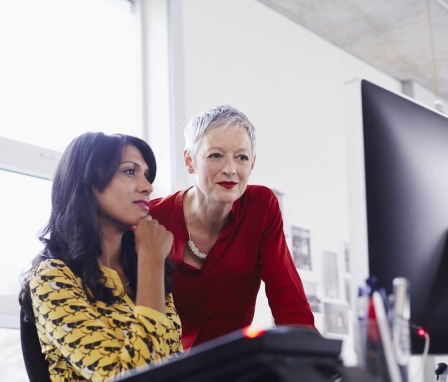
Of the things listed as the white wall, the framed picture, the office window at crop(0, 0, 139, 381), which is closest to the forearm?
the office window at crop(0, 0, 139, 381)

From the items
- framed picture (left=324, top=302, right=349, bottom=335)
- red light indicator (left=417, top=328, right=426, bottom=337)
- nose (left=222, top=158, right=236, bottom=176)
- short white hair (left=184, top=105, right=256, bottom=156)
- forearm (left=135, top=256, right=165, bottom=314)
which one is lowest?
framed picture (left=324, top=302, right=349, bottom=335)

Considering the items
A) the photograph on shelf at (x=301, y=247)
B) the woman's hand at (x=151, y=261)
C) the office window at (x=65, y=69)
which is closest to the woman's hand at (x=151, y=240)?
the woman's hand at (x=151, y=261)

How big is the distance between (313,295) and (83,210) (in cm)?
275

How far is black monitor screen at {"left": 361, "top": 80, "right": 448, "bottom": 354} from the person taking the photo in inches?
42.3

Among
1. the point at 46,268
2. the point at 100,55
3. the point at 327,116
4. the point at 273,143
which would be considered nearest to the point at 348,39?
the point at 327,116

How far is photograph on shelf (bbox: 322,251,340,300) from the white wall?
0.05 meters

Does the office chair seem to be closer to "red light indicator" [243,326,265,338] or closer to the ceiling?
"red light indicator" [243,326,265,338]

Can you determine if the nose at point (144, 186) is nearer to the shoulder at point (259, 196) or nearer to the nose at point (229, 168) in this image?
the nose at point (229, 168)

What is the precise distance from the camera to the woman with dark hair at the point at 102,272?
4.51 ft

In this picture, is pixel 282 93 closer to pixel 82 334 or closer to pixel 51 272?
pixel 51 272

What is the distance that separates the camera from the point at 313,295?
13.8 ft

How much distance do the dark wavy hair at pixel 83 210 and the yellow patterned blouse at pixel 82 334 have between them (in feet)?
0.17

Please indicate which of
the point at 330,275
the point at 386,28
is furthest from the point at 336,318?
the point at 386,28

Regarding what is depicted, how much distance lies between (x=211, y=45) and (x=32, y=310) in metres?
2.61
